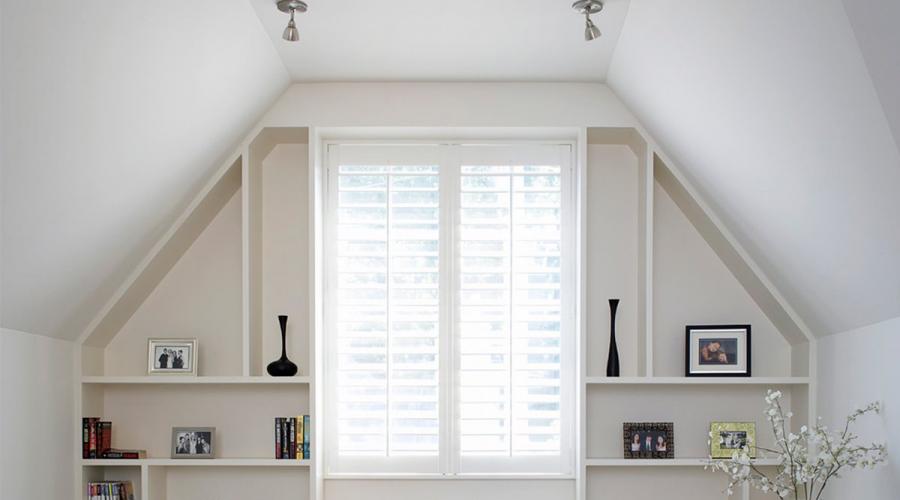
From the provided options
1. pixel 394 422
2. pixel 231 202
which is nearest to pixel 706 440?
pixel 394 422

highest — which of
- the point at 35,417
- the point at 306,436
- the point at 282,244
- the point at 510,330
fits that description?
the point at 282,244

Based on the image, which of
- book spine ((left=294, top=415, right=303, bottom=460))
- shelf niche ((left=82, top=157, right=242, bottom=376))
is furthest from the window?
shelf niche ((left=82, top=157, right=242, bottom=376))

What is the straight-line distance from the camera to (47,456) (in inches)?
145

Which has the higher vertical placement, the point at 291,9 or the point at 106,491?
the point at 291,9

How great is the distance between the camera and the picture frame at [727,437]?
161 inches

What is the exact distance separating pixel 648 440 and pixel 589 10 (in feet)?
5.92

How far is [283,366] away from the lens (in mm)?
4055

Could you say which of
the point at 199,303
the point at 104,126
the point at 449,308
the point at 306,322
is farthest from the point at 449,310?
the point at 104,126

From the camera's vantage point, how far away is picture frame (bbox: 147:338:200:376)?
13.4ft

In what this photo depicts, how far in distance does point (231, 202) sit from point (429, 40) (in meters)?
1.26

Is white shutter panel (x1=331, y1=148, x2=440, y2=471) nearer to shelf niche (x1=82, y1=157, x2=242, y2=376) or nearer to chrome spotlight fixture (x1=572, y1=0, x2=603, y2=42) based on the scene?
shelf niche (x1=82, y1=157, x2=242, y2=376)

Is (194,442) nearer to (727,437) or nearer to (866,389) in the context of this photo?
(727,437)

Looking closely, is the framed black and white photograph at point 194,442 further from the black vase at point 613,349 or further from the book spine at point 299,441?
the black vase at point 613,349

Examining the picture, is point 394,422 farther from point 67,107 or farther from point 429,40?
point 67,107
